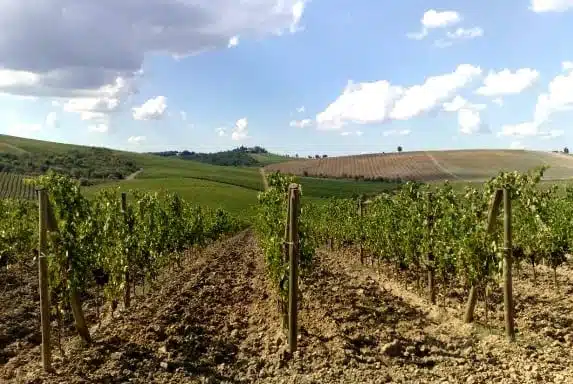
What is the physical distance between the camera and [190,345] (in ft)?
31.5

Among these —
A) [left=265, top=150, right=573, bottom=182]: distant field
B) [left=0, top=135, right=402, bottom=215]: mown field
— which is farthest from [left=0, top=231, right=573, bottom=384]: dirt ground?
[left=265, top=150, right=573, bottom=182]: distant field

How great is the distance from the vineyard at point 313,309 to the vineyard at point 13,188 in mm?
68104

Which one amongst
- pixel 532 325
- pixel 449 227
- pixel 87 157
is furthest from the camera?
pixel 87 157

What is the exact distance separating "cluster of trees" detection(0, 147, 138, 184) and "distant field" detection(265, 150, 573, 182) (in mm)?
41785

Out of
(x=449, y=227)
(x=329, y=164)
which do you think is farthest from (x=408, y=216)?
(x=329, y=164)

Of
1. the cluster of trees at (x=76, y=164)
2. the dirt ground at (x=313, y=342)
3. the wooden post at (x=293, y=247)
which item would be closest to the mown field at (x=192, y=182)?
the cluster of trees at (x=76, y=164)

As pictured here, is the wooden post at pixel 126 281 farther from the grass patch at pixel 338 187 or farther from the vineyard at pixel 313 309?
the grass patch at pixel 338 187

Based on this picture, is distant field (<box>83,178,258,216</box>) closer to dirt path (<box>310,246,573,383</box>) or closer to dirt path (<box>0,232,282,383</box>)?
dirt path (<box>0,232,282,383</box>)

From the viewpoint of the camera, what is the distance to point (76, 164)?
12756 cm

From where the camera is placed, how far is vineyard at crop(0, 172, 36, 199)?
75062mm

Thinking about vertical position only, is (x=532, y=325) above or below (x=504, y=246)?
below

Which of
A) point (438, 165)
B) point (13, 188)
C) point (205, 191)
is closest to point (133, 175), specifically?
point (205, 191)

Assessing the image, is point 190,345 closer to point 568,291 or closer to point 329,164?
point 568,291

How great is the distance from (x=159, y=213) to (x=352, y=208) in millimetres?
11661
